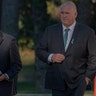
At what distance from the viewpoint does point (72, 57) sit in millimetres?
7656

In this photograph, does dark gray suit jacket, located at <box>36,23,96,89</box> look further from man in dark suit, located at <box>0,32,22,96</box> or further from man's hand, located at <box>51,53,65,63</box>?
man in dark suit, located at <box>0,32,22,96</box>

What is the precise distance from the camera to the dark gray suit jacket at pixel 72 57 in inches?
302

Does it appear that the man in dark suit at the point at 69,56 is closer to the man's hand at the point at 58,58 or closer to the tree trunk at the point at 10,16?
the man's hand at the point at 58,58

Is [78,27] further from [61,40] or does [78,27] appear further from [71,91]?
[71,91]

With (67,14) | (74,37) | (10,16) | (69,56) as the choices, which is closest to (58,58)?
(69,56)

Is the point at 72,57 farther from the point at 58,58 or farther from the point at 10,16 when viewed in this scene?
the point at 10,16

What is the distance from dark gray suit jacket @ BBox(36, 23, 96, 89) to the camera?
767 cm

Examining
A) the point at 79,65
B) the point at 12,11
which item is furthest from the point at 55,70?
the point at 12,11

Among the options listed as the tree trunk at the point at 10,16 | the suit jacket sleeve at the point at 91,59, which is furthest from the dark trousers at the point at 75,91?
the tree trunk at the point at 10,16

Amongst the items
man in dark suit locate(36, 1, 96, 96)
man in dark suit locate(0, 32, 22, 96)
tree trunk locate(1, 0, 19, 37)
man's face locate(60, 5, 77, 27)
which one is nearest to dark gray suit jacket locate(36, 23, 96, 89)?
man in dark suit locate(36, 1, 96, 96)

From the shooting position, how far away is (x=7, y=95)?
7.39 metres

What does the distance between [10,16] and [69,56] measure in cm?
913

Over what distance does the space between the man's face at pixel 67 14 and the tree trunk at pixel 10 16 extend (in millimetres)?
8780

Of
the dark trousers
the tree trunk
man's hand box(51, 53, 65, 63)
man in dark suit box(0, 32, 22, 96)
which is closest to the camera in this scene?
man in dark suit box(0, 32, 22, 96)
